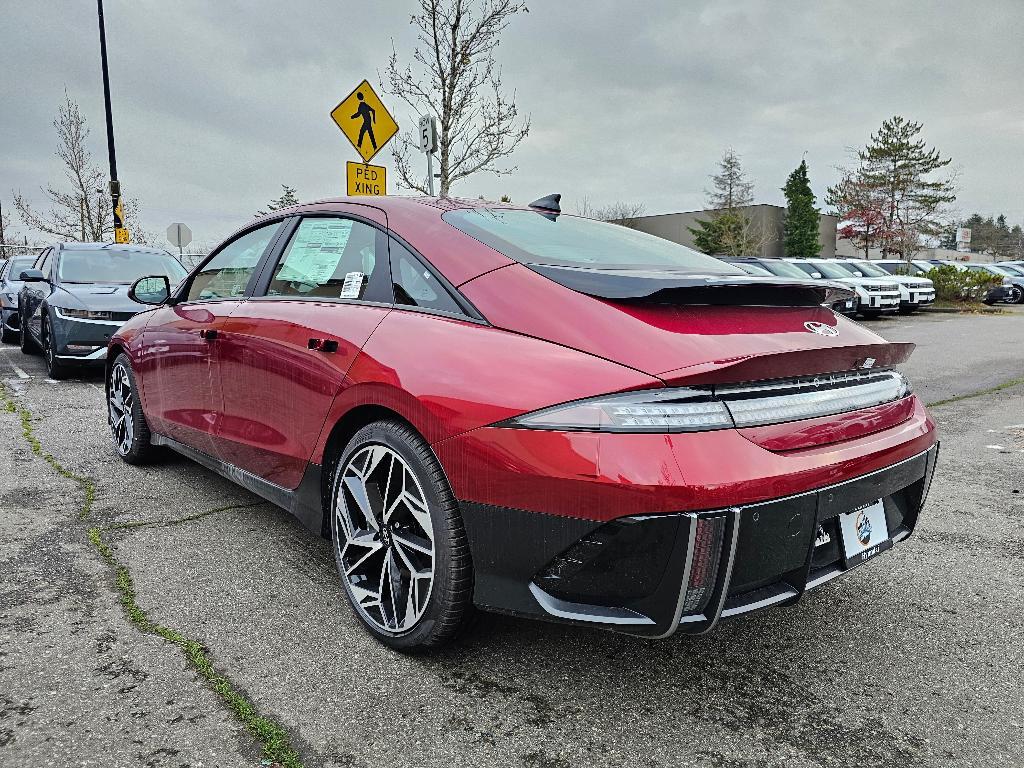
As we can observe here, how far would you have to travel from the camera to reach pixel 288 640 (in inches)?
94.7

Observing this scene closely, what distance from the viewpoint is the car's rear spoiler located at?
2.03 metres

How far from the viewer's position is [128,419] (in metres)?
4.47

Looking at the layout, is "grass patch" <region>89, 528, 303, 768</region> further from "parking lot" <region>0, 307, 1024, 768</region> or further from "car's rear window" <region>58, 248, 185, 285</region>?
"car's rear window" <region>58, 248, 185, 285</region>

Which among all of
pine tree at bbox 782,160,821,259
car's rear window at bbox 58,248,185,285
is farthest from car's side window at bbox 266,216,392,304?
pine tree at bbox 782,160,821,259

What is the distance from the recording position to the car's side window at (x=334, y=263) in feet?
8.66

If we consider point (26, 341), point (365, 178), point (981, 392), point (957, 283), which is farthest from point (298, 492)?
point (957, 283)

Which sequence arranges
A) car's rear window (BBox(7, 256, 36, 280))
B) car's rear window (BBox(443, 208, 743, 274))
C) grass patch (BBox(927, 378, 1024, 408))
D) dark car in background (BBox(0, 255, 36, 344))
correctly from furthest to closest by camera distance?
car's rear window (BBox(7, 256, 36, 280)) < dark car in background (BBox(0, 255, 36, 344)) < grass patch (BBox(927, 378, 1024, 408)) < car's rear window (BBox(443, 208, 743, 274))

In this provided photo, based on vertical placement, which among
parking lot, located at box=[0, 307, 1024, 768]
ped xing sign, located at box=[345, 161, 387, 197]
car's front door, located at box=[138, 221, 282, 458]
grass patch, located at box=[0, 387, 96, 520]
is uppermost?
ped xing sign, located at box=[345, 161, 387, 197]

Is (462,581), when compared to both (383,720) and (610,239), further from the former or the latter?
(610,239)

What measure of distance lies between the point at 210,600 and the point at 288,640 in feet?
1.50

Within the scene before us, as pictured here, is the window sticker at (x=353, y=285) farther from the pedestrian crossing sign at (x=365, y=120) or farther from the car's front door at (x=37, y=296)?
the car's front door at (x=37, y=296)

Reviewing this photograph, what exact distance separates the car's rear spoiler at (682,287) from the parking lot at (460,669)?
1.12 m

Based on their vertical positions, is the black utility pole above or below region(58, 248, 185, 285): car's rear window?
above

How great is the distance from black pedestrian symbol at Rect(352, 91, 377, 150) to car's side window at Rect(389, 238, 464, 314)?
21.0 ft
